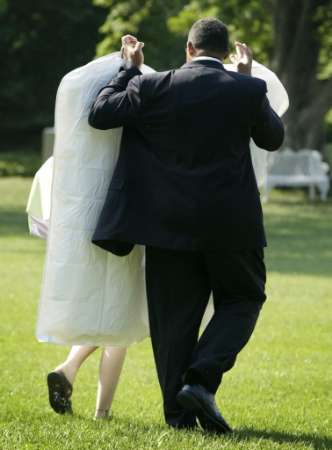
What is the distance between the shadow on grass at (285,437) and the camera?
221 inches

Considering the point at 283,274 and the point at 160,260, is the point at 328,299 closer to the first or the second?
the point at 283,274

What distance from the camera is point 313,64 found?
2909 centimetres

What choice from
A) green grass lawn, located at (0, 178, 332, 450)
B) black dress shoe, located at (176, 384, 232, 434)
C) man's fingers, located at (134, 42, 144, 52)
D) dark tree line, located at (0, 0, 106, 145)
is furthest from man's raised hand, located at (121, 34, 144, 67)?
dark tree line, located at (0, 0, 106, 145)

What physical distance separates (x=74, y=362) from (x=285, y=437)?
47.2 inches

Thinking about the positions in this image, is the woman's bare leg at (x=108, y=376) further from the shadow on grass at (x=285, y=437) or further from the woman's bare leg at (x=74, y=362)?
the shadow on grass at (x=285, y=437)

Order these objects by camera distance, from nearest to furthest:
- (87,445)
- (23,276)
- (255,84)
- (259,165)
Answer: (87,445) < (255,84) < (259,165) < (23,276)

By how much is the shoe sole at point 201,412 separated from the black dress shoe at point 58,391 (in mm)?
897

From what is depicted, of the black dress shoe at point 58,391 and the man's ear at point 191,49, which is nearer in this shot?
the man's ear at point 191,49

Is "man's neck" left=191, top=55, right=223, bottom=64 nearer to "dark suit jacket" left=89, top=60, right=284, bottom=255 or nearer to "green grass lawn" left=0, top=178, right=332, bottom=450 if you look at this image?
"dark suit jacket" left=89, top=60, right=284, bottom=255

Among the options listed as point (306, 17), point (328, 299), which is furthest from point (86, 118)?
point (306, 17)

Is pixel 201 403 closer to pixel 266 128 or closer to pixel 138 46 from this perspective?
pixel 266 128

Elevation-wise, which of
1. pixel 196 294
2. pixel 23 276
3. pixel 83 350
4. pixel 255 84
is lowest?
pixel 23 276

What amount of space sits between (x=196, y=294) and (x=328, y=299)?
21.8 ft

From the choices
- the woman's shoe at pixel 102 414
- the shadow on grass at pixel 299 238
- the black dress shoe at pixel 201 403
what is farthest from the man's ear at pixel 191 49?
the shadow on grass at pixel 299 238
